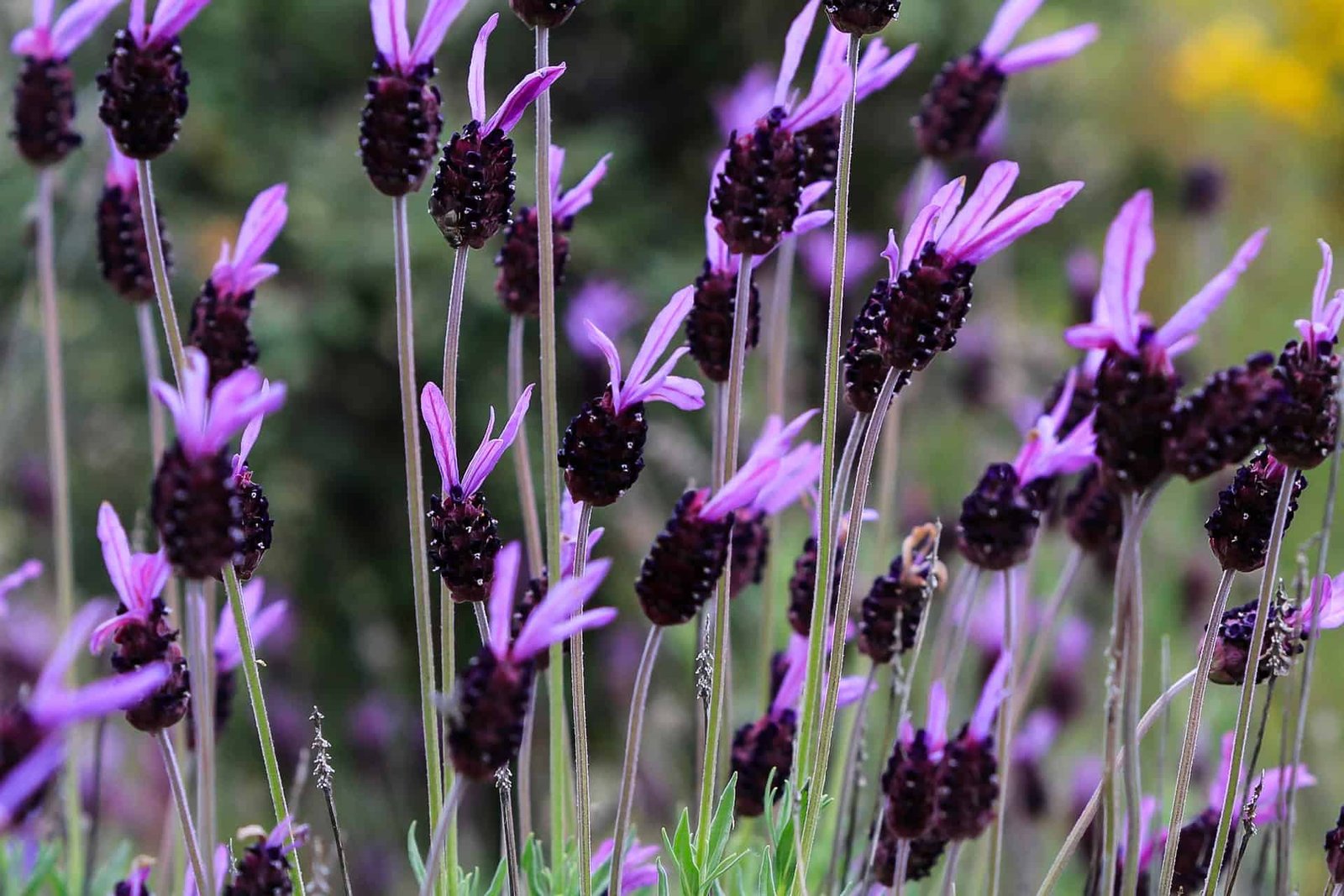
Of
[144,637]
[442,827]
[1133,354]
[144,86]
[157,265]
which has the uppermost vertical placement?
[144,86]

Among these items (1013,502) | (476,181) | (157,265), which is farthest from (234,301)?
(1013,502)

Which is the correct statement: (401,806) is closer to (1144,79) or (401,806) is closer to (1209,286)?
(1209,286)

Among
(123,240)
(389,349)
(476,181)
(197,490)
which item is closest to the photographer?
(197,490)

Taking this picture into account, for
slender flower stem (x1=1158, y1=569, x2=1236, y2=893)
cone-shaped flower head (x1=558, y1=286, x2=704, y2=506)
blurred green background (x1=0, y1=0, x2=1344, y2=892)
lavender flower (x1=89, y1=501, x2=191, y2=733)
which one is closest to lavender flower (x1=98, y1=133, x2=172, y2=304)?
lavender flower (x1=89, y1=501, x2=191, y2=733)

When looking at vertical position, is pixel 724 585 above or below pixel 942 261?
below

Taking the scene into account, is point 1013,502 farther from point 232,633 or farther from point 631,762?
point 232,633

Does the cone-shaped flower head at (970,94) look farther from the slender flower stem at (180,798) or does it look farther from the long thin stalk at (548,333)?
the slender flower stem at (180,798)

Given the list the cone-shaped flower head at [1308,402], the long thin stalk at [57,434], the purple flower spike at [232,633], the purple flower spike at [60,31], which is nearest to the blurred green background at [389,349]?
the long thin stalk at [57,434]
